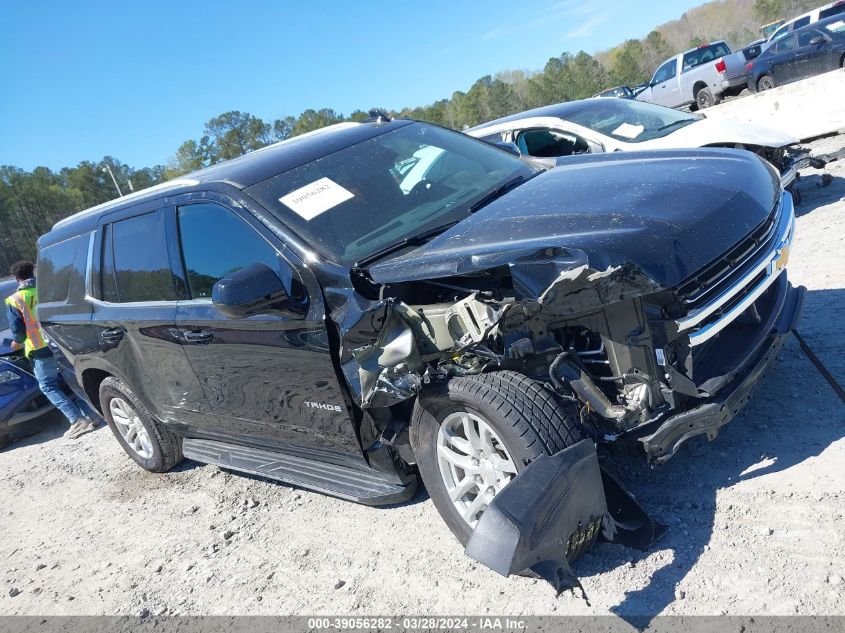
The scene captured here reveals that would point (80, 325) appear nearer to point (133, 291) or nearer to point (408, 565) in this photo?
point (133, 291)

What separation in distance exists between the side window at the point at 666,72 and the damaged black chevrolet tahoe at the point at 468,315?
18.1m

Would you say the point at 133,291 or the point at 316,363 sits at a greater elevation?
the point at 133,291

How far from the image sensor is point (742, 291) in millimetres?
2781

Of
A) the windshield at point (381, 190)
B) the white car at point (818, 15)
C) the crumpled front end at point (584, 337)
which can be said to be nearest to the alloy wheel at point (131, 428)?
the windshield at point (381, 190)

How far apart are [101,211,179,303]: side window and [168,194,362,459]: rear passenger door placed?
250 millimetres

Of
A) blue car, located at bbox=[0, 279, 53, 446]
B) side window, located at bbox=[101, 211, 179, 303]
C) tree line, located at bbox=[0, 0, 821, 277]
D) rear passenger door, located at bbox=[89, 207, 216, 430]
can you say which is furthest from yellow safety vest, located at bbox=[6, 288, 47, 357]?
tree line, located at bbox=[0, 0, 821, 277]

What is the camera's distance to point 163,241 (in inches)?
160

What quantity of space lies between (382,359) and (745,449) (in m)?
1.82

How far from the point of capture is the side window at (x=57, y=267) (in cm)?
510

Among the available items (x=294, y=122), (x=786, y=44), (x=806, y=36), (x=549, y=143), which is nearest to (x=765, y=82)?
(x=786, y=44)

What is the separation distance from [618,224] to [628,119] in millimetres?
5454

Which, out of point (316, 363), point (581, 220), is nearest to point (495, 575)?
point (316, 363)

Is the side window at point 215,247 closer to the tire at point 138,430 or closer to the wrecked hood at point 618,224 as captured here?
the wrecked hood at point 618,224

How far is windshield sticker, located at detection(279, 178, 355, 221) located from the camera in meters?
3.38
